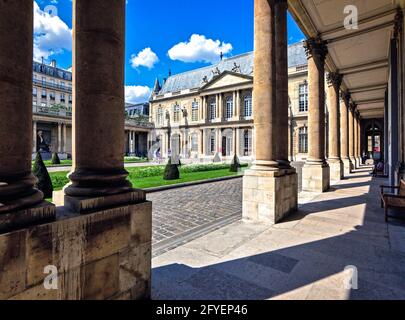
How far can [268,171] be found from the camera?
224 inches

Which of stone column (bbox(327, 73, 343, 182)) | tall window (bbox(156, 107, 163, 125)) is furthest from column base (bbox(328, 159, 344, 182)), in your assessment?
tall window (bbox(156, 107, 163, 125))

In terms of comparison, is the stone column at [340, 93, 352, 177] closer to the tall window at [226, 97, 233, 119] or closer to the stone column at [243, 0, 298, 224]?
the stone column at [243, 0, 298, 224]

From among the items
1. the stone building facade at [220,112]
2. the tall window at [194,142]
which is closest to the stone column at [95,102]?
the stone building facade at [220,112]

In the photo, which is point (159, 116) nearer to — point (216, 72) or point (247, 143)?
point (216, 72)

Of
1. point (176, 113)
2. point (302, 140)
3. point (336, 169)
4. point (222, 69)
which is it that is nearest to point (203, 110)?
point (176, 113)

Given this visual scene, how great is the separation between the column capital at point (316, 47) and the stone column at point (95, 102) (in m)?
9.91

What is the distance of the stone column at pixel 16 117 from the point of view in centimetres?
179

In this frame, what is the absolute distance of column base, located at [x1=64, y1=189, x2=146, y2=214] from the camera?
2.24 m

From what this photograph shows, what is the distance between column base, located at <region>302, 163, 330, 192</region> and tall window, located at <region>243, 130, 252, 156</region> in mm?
33810

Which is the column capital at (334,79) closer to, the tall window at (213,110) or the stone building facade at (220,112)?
the stone building facade at (220,112)

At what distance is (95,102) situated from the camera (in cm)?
244

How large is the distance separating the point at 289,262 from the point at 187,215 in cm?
345
